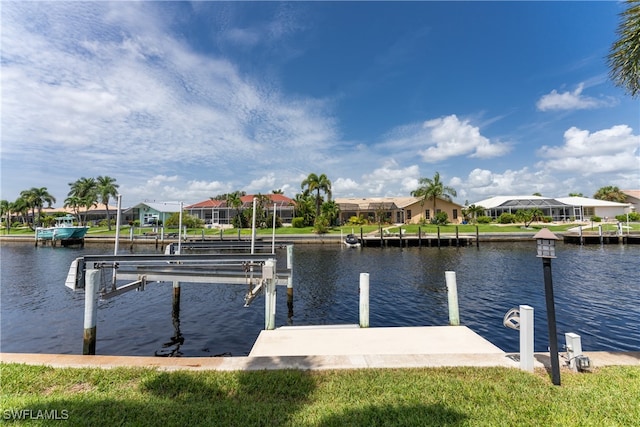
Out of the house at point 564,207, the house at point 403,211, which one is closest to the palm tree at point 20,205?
the house at point 403,211

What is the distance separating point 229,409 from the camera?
182 inches

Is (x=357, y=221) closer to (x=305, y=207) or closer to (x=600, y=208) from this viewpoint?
(x=305, y=207)

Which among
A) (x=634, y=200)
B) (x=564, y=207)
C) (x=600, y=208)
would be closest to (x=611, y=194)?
(x=634, y=200)

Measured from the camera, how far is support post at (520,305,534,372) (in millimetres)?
6000

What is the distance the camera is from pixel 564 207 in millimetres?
63344

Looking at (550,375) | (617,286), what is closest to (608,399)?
(550,375)

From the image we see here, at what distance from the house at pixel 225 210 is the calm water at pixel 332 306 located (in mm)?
39277

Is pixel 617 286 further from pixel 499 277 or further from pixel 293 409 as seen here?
pixel 293 409

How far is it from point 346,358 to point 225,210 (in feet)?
217

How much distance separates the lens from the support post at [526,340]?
600cm

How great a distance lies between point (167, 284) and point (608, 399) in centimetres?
2165

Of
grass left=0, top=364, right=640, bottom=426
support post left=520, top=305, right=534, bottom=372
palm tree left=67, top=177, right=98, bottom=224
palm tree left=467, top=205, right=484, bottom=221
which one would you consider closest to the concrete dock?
support post left=520, top=305, right=534, bottom=372

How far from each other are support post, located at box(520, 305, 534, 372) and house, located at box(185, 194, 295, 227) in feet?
193

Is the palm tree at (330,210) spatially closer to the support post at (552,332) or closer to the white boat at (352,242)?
the white boat at (352,242)
